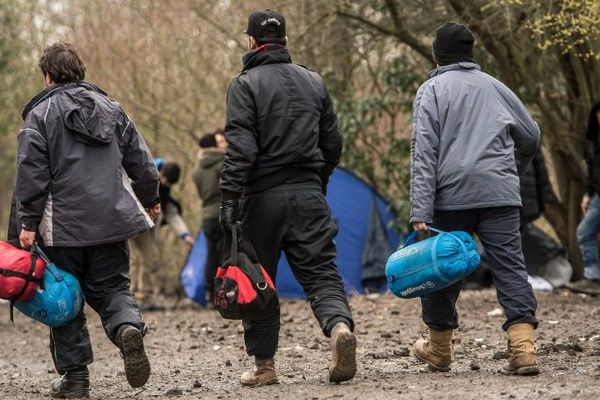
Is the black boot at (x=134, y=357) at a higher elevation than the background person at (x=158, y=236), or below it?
higher

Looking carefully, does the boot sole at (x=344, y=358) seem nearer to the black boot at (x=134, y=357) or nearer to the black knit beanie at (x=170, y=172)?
the black boot at (x=134, y=357)

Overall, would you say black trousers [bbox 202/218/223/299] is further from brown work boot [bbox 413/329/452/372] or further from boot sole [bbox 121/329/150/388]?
boot sole [bbox 121/329/150/388]

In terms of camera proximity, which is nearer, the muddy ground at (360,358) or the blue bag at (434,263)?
the muddy ground at (360,358)

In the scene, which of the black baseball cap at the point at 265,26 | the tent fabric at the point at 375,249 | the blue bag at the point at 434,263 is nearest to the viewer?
the blue bag at the point at 434,263

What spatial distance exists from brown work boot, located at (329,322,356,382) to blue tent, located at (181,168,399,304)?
7483 millimetres

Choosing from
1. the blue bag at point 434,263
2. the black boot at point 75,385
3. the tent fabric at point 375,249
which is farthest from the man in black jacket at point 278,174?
the tent fabric at point 375,249

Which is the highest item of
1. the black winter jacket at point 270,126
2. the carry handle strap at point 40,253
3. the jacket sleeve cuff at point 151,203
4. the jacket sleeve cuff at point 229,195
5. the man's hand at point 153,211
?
the black winter jacket at point 270,126

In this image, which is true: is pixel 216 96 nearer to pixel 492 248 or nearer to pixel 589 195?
pixel 589 195

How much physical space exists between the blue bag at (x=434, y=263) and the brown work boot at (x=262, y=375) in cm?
86

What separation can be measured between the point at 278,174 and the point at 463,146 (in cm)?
102

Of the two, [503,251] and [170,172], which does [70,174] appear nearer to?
[503,251]

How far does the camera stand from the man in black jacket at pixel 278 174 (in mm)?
6617

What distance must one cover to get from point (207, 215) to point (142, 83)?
13.6 feet

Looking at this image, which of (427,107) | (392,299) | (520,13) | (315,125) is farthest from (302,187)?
(392,299)
